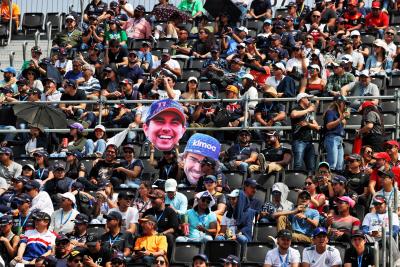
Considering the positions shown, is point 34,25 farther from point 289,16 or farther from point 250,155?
point 250,155

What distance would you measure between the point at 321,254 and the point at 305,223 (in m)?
1.28

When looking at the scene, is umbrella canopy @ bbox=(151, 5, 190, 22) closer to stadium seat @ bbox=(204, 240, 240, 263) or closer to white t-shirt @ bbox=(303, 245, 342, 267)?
stadium seat @ bbox=(204, 240, 240, 263)

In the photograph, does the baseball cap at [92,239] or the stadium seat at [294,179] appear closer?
the baseball cap at [92,239]

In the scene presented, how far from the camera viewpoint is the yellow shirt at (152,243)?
990 inches

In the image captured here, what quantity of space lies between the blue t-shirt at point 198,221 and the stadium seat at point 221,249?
0.75m

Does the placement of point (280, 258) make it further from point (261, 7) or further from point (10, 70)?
point (261, 7)

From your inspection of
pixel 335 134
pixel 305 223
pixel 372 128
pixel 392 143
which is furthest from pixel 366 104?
pixel 305 223

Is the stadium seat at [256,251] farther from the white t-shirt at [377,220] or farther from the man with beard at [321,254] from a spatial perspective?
the white t-shirt at [377,220]

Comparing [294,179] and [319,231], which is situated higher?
[294,179]

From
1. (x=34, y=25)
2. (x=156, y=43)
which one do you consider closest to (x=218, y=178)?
(x=156, y=43)

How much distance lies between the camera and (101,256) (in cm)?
2492

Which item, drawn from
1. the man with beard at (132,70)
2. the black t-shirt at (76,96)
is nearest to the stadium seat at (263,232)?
the black t-shirt at (76,96)

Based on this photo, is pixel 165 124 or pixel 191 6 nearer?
pixel 165 124

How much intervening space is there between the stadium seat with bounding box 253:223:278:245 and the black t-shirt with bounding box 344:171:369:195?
1.56 m
